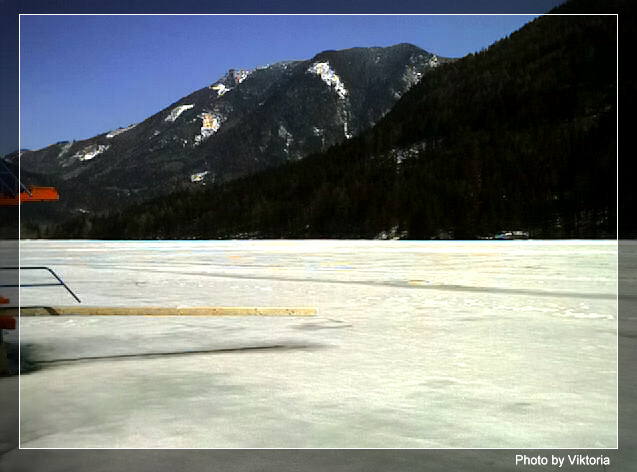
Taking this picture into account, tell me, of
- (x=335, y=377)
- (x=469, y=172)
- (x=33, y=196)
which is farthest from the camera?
(x=469, y=172)

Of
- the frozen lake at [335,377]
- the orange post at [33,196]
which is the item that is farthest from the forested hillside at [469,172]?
the orange post at [33,196]

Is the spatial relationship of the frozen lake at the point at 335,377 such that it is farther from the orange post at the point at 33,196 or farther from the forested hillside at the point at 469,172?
the forested hillside at the point at 469,172

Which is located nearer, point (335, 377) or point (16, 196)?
point (16, 196)

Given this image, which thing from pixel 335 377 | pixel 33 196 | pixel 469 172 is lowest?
pixel 335 377

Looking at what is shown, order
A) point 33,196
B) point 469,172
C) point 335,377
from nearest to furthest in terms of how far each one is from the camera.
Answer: point 33,196, point 335,377, point 469,172

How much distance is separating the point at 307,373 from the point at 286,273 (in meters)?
19.7

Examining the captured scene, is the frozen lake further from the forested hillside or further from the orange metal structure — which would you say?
the forested hillside

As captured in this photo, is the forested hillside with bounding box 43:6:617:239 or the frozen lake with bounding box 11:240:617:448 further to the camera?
the forested hillside with bounding box 43:6:617:239

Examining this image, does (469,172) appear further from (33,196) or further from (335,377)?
(33,196)

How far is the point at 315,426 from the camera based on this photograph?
605 centimetres

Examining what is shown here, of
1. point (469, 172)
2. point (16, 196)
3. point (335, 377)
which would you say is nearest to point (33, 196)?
point (16, 196)

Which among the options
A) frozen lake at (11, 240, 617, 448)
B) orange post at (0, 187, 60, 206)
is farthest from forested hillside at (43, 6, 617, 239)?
orange post at (0, 187, 60, 206)

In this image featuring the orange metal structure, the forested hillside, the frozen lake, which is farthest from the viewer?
the forested hillside

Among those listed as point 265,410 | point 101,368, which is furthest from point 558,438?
point 101,368
